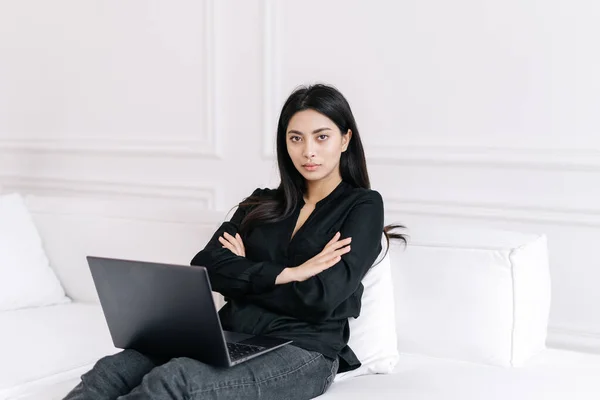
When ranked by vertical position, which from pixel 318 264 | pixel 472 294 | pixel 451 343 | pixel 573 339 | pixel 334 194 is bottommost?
pixel 573 339

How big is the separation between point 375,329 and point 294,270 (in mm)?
301

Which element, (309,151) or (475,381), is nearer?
(475,381)

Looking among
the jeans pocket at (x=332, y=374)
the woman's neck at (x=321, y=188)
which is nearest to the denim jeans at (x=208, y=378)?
the jeans pocket at (x=332, y=374)

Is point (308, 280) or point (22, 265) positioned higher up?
point (308, 280)

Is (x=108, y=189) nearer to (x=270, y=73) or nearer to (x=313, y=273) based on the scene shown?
(x=270, y=73)

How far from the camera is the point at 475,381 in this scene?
6.79ft

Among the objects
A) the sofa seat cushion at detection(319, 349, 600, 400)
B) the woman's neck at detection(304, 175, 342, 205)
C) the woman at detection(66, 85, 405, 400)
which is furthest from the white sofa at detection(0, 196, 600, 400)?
the woman's neck at detection(304, 175, 342, 205)

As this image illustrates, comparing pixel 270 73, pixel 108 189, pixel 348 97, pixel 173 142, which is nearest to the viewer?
pixel 348 97

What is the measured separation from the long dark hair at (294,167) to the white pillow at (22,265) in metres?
0.95

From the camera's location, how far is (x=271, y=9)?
126 inches

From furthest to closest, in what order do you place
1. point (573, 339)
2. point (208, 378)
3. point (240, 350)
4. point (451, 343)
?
point (573, 339) < point (451, 343) < point (240, 350) < point (208, 378)

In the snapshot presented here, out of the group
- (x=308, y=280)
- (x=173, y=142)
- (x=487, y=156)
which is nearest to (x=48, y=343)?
(x=308, y=280)

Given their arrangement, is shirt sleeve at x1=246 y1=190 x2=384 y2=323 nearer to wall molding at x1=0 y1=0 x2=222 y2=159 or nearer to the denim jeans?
the denim jeans

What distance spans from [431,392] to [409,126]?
1.16 m
